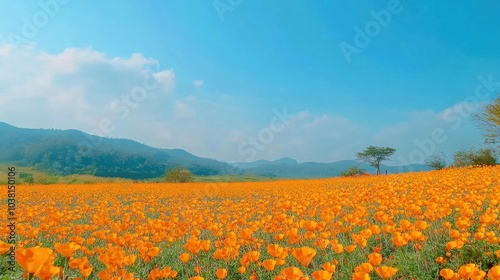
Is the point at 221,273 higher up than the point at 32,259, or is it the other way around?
the point at 32,259

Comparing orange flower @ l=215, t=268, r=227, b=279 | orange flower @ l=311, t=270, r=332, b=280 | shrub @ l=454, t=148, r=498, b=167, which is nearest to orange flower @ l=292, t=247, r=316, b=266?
orange flower @ l=311, t=270, r=332, b=280

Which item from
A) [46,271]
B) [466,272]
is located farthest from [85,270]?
[466,272]

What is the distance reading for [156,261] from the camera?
5445 mm

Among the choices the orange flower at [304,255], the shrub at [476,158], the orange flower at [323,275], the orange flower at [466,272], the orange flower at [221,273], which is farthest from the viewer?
the shrub at [476,158]

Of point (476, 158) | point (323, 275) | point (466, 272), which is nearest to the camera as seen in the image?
point (323, 275)

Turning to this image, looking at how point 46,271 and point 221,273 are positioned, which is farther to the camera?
point 221,273

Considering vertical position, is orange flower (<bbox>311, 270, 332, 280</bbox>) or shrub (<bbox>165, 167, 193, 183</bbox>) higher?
shrub (<bbox>165, 167, 193, 183</bbox>)

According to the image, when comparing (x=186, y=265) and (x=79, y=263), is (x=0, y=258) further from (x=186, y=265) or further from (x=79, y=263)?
(x=79, y=263)

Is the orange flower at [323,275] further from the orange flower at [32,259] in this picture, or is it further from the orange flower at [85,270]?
the orange flower at [85,270]

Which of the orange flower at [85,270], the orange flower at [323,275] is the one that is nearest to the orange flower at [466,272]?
the orange flower at [323,275]

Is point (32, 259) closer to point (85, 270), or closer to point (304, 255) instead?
point (85, 270)

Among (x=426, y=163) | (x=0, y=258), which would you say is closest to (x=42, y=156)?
(x=426, y=163)

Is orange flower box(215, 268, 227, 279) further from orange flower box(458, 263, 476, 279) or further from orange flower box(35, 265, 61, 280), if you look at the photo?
orange flower box(458, 263, 476, 279)

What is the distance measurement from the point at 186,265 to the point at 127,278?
2347mm
